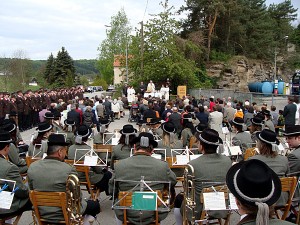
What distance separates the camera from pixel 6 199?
469 cm

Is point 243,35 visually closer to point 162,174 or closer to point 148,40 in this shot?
point 148,40

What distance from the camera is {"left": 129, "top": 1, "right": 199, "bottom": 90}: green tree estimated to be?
116 feet

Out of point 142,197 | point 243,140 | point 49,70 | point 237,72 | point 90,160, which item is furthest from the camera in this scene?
point 49,70

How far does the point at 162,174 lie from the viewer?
16.6 ft

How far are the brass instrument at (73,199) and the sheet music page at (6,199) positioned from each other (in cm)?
79

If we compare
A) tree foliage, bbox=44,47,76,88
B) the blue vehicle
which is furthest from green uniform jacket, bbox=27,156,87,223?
tree foliage, bbox=44,47,76,88

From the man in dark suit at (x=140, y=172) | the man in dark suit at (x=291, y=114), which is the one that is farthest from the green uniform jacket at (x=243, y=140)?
the man in dark suit at (x=291, y=114)

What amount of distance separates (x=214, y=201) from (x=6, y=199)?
2573 mm

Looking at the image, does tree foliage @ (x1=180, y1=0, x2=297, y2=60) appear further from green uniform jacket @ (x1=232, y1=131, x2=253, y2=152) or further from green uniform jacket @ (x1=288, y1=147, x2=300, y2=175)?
green uniform jacket @ (x1=288, y1=147, x2=300, y2=175)

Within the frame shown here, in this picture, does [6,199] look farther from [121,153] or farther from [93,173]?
[121,153]

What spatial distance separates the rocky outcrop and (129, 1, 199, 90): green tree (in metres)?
12.2

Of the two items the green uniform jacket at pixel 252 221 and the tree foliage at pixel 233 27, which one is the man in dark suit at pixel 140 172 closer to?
the green uniform jacket at pixel 252 221

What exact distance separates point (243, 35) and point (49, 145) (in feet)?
162

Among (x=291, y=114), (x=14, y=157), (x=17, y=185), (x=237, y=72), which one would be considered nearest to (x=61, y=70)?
(x=237, y=72)
